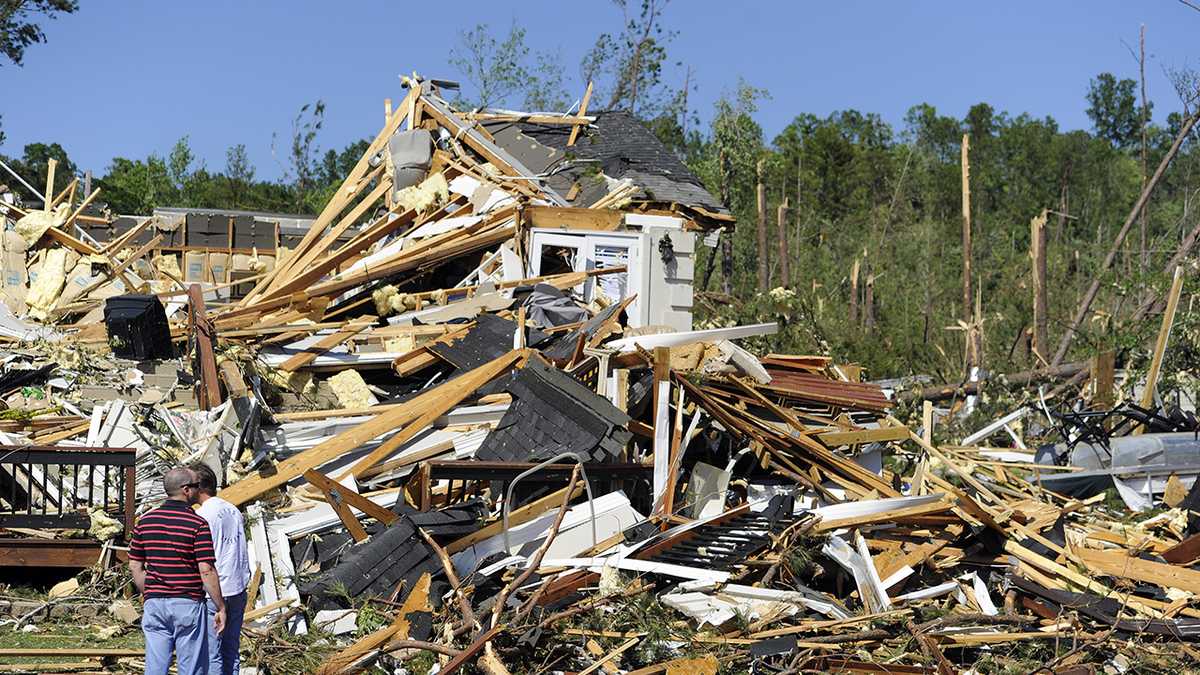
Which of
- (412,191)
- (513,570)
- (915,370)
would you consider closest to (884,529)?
(513,570)

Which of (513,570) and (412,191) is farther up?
(412,191)

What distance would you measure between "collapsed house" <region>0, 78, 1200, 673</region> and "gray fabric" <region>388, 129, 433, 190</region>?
1956 millimetres

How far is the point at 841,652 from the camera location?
8.52 m

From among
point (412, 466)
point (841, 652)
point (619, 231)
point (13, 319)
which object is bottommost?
point (841, 652)

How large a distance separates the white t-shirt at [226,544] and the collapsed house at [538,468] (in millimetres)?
1191

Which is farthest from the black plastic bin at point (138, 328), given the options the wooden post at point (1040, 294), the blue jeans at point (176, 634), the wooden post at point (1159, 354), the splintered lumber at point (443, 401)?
the wooden post at point (1040, 294)

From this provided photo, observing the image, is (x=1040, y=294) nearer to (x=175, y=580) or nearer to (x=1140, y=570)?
(x=1140, y=570)

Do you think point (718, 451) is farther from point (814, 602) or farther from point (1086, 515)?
point (1086, 515)

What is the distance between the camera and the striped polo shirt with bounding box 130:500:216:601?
20.3 feet

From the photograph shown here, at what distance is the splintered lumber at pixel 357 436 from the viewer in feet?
32.8

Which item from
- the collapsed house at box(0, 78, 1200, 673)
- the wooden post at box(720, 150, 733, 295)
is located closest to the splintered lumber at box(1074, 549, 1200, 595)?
the collapsed house at box(0, 78, 1200, 673)

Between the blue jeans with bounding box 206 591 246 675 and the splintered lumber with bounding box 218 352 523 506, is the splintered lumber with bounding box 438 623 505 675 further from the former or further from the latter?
the splintered lumber with bounding box 218 352 523 506

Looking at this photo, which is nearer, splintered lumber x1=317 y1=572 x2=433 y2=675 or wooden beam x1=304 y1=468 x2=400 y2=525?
splintered lumber x1=317 y1=572 x2=433 y2=675

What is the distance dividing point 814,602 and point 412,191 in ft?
29.7
